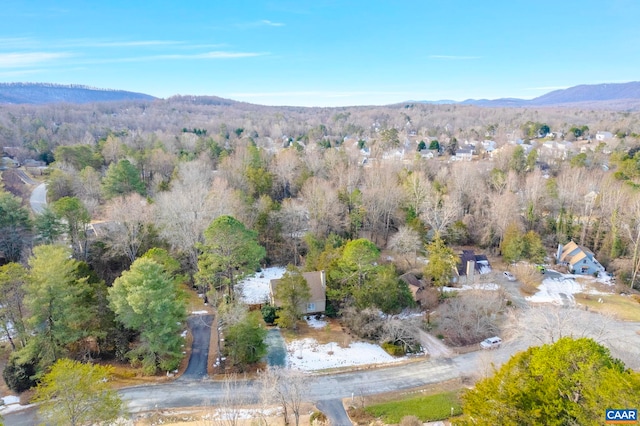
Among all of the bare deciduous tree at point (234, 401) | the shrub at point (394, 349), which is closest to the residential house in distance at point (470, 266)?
the shrub at point (394, 349)

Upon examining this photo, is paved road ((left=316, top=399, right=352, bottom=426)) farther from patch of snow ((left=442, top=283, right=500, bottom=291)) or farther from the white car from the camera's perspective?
patch of snow ((left=442, top=283, right=500, bottom=291))

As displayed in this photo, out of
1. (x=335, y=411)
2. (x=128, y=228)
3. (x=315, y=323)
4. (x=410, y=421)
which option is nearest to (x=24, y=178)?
(x=128, y=228)

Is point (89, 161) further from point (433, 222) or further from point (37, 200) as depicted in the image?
point (433, 222)

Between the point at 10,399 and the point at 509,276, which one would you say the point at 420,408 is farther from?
the point at 509,276

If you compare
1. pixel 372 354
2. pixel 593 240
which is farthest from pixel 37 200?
pixel 593 240

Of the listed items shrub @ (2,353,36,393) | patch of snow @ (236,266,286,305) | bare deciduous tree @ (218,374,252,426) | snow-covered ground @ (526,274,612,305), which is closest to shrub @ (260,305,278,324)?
patch of snow @ (236,266,286,305)

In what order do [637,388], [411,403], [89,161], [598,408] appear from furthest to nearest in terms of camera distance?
[89,161] → [411,403] → [598,408] → [637,388]

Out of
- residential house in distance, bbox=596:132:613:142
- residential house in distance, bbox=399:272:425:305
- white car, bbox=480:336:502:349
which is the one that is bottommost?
white car, bbox=480:336:502:349
